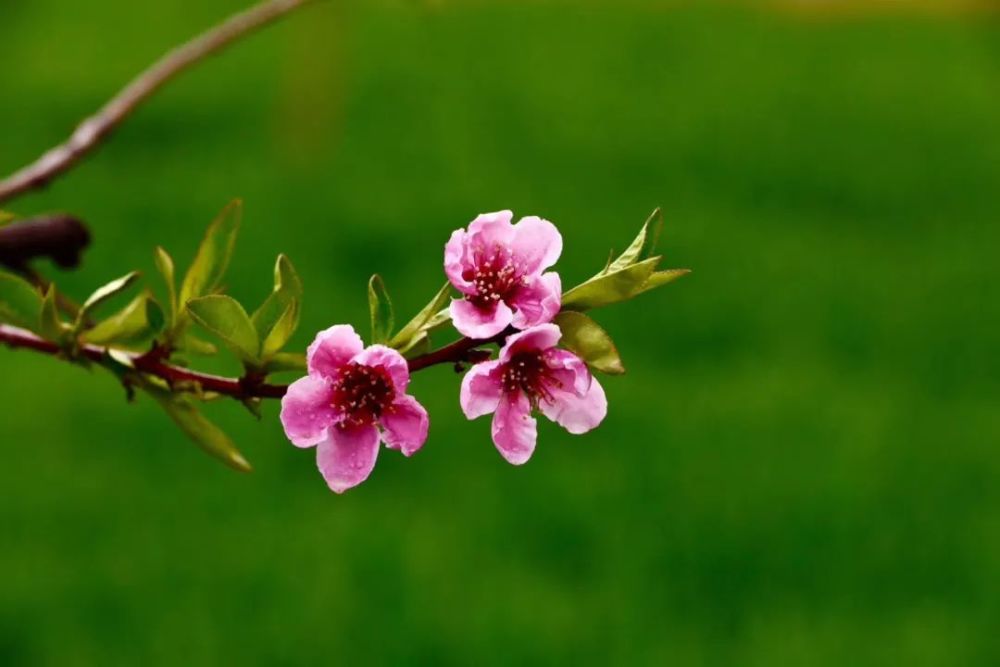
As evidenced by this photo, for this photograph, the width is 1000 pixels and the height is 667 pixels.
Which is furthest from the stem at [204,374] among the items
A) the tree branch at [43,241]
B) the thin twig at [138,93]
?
the thin twig at [138,93]

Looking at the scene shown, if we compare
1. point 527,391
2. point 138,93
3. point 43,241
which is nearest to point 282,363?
point 527,391

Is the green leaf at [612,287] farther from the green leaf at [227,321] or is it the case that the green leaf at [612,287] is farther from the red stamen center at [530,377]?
the green leaf at [227,321]

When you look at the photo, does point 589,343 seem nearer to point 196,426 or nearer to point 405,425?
point 405,425

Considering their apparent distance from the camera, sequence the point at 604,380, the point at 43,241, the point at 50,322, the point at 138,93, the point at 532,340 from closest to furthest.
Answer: the point at 532,340
the point at 50,322
the point at 43,241
the point at 138,93
the point at 604,380

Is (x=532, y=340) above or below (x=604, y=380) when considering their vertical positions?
above

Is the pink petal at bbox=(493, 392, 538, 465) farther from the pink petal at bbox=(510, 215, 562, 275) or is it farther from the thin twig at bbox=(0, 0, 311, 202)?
the thin twig at bbox=(0, 0, 311, 202)

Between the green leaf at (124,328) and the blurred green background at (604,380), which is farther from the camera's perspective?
the blurred green background at (604,380)
